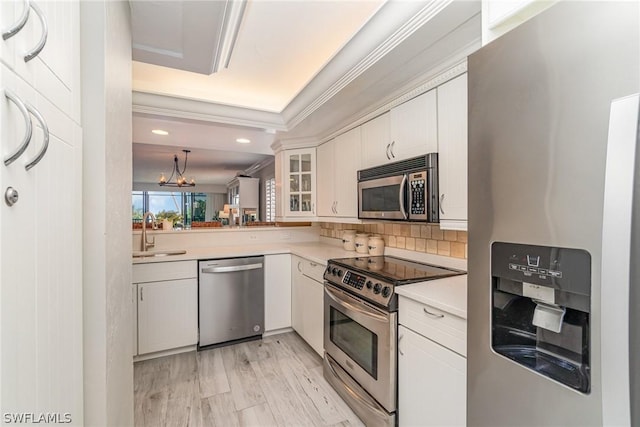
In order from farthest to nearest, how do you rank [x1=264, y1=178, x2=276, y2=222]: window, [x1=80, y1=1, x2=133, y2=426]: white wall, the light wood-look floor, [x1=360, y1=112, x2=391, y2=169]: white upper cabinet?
[x1=264, y1=178, x2=276, y2=222]: window
[x1=360, y1=112, x2=391, y2=169]: white upper cabinet
the light wood-look floor
[x1=80, y1=1, x2=133, y2=426]: white wall

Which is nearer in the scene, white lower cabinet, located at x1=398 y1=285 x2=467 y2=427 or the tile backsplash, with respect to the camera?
white lower cabinet, located at x1=398 y1=285 x2=467 y2=427

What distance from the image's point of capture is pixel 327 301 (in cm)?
229

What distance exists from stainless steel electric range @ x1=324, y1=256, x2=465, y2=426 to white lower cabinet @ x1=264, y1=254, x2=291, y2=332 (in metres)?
0.92

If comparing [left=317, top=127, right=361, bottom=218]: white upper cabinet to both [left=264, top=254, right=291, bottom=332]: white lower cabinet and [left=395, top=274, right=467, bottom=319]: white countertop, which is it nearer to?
[left=264, top=254, right=291, bottom=332]: white lower cabinet

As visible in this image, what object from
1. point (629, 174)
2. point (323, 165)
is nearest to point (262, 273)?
point (323, 165)

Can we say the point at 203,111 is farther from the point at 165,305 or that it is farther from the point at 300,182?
the point at 165,305

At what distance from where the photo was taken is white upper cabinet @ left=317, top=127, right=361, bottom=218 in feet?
8.45

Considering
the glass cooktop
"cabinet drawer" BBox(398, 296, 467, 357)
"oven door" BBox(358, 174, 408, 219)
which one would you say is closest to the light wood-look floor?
"cabinet drawer" BBox(398, 296, 467, 357)

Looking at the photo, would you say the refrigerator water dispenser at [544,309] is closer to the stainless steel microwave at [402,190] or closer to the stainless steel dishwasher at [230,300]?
the stainless steel microwave at [402,190]

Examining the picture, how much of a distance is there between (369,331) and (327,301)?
0.57m

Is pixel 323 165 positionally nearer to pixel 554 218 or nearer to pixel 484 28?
pixel 484 28

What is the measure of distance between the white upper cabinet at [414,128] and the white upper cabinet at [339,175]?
20.4 inches

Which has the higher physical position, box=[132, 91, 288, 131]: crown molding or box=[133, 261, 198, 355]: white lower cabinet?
box=[132, 91, 288, 131]: crown molding

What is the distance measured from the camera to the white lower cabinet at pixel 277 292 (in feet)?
10.0
